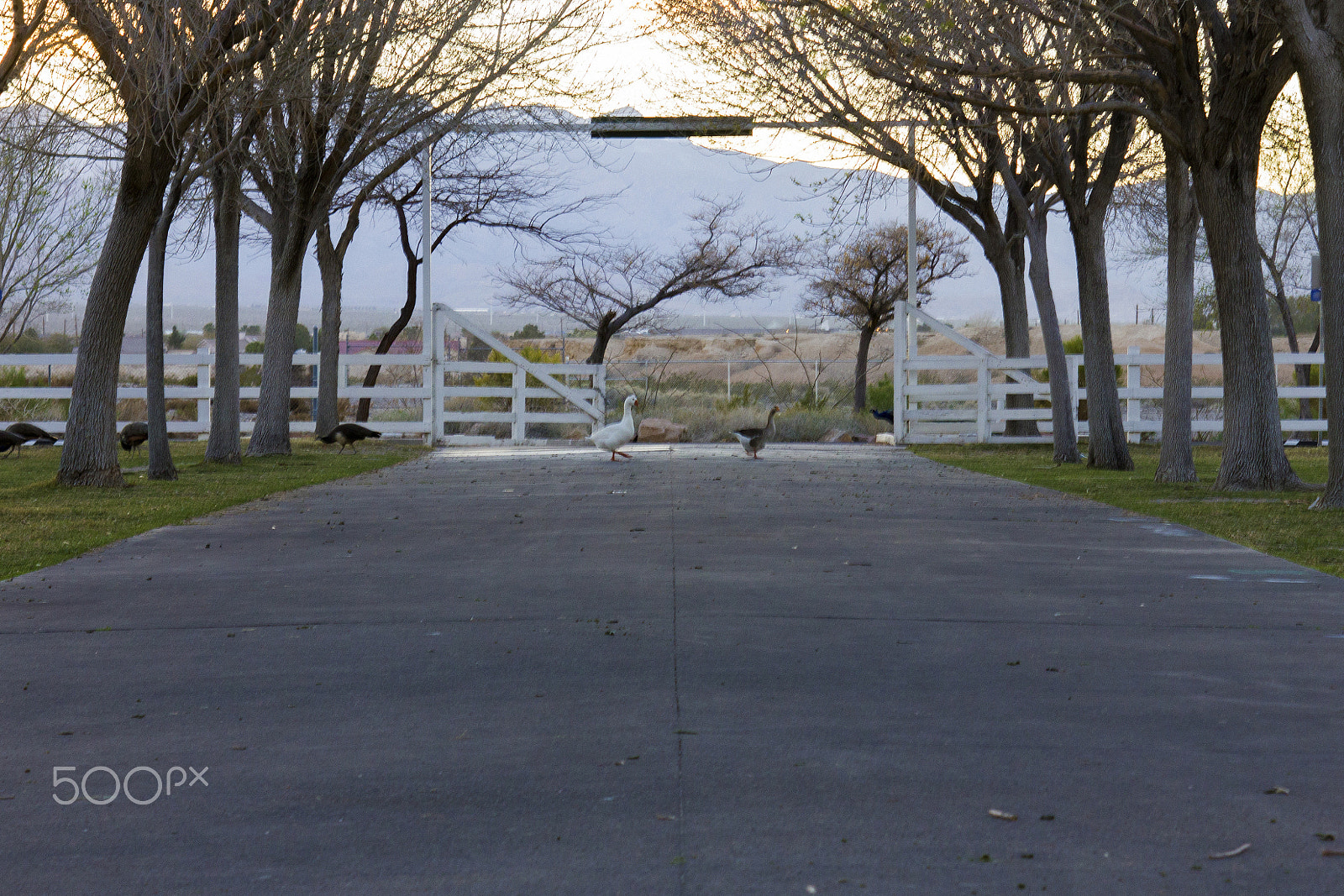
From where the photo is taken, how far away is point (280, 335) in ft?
64.8

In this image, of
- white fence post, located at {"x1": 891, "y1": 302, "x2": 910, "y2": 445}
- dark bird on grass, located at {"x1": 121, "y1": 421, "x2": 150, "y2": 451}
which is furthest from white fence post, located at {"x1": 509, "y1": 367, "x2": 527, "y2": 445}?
white fence post, located at {"x1": 891, "y1": 302, "x2": 910, "y2": 445}

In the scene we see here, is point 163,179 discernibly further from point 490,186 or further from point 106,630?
point 490,186

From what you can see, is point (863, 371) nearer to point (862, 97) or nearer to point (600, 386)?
point (600, 386)

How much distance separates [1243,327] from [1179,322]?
7.85 feet

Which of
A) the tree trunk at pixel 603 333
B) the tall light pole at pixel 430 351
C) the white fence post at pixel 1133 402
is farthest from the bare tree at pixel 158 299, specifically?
the tree trunk at pixel 603 333

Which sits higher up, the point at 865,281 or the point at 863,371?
→ the point at 865,281

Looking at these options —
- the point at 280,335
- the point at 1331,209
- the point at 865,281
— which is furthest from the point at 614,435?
the point at 865,281

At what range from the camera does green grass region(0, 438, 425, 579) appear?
870 centimetres

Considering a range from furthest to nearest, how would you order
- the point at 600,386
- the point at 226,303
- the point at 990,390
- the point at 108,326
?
the point at 600,386 → the point at 990,390 → the point at 226,303 → the point at 108,326

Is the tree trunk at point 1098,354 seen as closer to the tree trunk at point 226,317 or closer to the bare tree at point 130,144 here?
the bare tree at point 130,144

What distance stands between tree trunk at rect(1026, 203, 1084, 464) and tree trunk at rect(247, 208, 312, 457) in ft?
34.7

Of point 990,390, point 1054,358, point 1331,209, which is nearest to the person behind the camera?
point 1331,209

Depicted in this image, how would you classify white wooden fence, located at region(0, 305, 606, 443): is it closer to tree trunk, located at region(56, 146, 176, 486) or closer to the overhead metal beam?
the overhead metal beam

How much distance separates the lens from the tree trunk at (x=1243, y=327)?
12672mm
